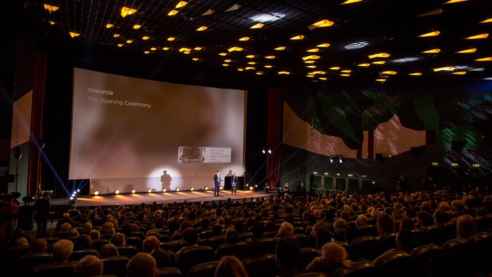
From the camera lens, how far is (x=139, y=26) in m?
14.2

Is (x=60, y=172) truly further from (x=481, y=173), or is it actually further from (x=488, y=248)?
(x=481, y=173)

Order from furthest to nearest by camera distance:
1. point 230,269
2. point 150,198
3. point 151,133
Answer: point 151,133
point 150,198
point 230,269

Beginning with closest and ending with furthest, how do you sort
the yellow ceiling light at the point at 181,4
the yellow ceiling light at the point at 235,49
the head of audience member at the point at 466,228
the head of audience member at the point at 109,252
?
the head of audience member at the point at 466,228 → the head of audience member at the point at 109,252 → the yellow ceiling light at the point at 181,4 → the yellow ceiling light at the point at 235,49

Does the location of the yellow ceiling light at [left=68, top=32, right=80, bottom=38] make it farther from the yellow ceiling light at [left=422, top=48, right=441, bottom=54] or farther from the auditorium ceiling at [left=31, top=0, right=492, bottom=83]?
the yellow ceiling light at [left=422, top=48, right=441, bottom=54]

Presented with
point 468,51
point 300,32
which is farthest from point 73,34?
point 468,51

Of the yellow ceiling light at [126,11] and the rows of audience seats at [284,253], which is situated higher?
the yellow ceiling light at [126,11]

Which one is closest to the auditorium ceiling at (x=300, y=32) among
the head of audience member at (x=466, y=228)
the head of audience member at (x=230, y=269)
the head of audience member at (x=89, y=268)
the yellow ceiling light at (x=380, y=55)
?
the yellow ceiling light at (x=380, y=55)

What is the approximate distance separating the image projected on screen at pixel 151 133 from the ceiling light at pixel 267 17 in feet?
36.3

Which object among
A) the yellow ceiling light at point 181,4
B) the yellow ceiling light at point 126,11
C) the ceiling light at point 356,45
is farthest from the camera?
the ceiling light at point 356,45

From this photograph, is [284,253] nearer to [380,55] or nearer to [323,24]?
[323,24]

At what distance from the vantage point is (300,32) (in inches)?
540

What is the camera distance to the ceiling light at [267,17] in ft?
38.8

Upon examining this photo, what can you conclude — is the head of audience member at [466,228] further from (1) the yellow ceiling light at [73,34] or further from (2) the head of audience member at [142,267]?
(1) the yellow ceiling light at [73,34]

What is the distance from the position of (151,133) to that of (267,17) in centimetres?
1219
